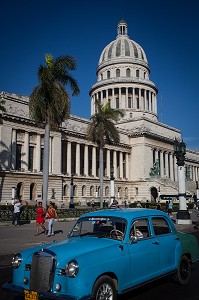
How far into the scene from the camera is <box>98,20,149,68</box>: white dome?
298 feet

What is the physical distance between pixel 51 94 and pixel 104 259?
25409mm

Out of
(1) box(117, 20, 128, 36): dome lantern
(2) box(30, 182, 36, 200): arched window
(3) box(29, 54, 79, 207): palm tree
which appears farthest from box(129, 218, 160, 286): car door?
(1) box(117, 20, 128, 36): dome lantern

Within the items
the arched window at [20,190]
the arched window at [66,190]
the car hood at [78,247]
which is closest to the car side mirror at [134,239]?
the car hood at [78,247]

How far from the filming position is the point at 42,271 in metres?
5.52

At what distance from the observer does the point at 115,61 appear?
90.2 m

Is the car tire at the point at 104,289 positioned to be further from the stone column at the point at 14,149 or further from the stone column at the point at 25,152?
the stone column at the point at 25,152

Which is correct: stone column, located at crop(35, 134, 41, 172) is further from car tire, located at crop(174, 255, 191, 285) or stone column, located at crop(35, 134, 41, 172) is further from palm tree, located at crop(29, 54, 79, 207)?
car tire, located at crop(174, 255, 191, 285)

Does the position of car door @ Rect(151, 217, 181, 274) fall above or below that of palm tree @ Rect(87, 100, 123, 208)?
below

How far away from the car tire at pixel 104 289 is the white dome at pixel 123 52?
291 ft

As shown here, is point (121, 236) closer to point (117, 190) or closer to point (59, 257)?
point (59, 257)

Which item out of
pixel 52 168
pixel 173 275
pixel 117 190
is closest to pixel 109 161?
pixel 117 190

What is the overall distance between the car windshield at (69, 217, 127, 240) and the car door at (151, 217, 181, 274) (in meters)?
1.05

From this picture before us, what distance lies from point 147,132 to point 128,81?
21.9 meters

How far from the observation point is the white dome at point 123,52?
9075 cm
